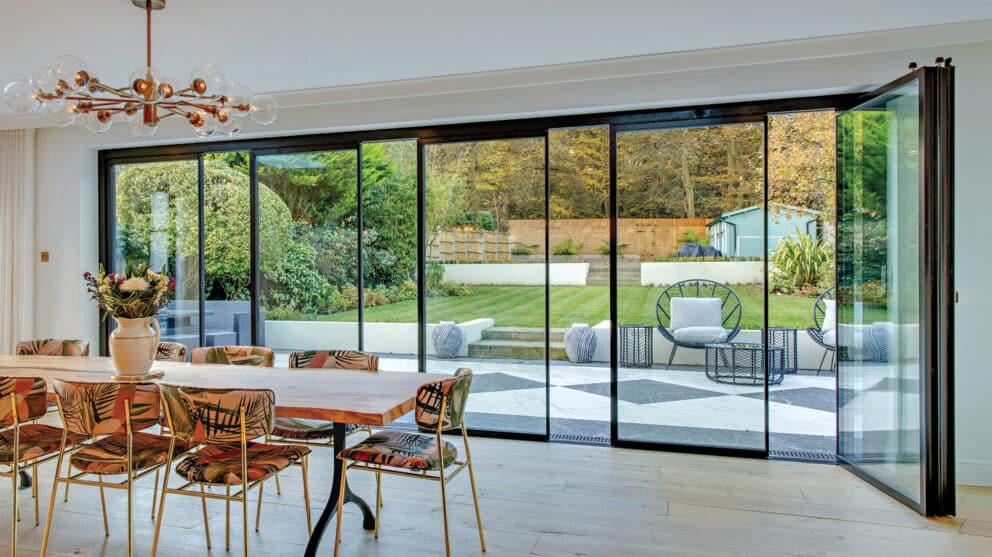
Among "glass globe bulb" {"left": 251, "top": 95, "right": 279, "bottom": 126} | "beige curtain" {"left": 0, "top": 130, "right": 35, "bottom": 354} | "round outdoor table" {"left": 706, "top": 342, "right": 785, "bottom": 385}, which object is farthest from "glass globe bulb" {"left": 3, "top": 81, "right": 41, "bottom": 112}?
"round outdoor table" {"left": 706, "top": 342, "right": 785, "bottom": 385}

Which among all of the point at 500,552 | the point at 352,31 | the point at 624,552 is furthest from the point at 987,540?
the point at 352,31

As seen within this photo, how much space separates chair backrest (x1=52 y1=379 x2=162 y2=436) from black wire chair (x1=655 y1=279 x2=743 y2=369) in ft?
10.6

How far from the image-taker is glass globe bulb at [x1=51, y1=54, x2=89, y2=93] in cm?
281

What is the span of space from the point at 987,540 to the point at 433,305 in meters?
3.65

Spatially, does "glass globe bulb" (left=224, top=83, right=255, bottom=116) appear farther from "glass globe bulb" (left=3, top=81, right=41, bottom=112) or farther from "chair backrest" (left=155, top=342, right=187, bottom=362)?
"chair backrest" (left=155, top=342, right=187, bottom=362)

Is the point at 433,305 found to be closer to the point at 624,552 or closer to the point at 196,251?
the point at 196,251

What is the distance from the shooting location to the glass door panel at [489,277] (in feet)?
15.7

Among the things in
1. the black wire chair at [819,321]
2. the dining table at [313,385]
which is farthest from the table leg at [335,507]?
the black wire chair at [819,321]

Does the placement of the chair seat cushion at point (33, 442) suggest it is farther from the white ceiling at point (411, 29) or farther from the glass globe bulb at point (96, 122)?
the white ceiling at point (411, 29)

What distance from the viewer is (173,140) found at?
17.8 ft

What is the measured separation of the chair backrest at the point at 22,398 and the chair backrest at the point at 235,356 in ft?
3.32

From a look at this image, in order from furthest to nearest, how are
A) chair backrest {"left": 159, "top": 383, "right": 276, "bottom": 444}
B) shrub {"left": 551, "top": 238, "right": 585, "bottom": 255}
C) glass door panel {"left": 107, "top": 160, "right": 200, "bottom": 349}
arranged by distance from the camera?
1. glass door panel {"left": 107, "top": 160, "right": 200, "bottom": 349}
2. shrub {"left": 551, "top": 238, "right": 585, "bottom": 255}
3. chair backrest {"left": 159, "top": 383, "right": 276, "bottom": 444}

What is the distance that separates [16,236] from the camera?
5656 millimetres

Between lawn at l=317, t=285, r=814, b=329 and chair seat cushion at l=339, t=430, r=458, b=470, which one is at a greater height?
lawn at l=317, t=285, r=814, b=329
